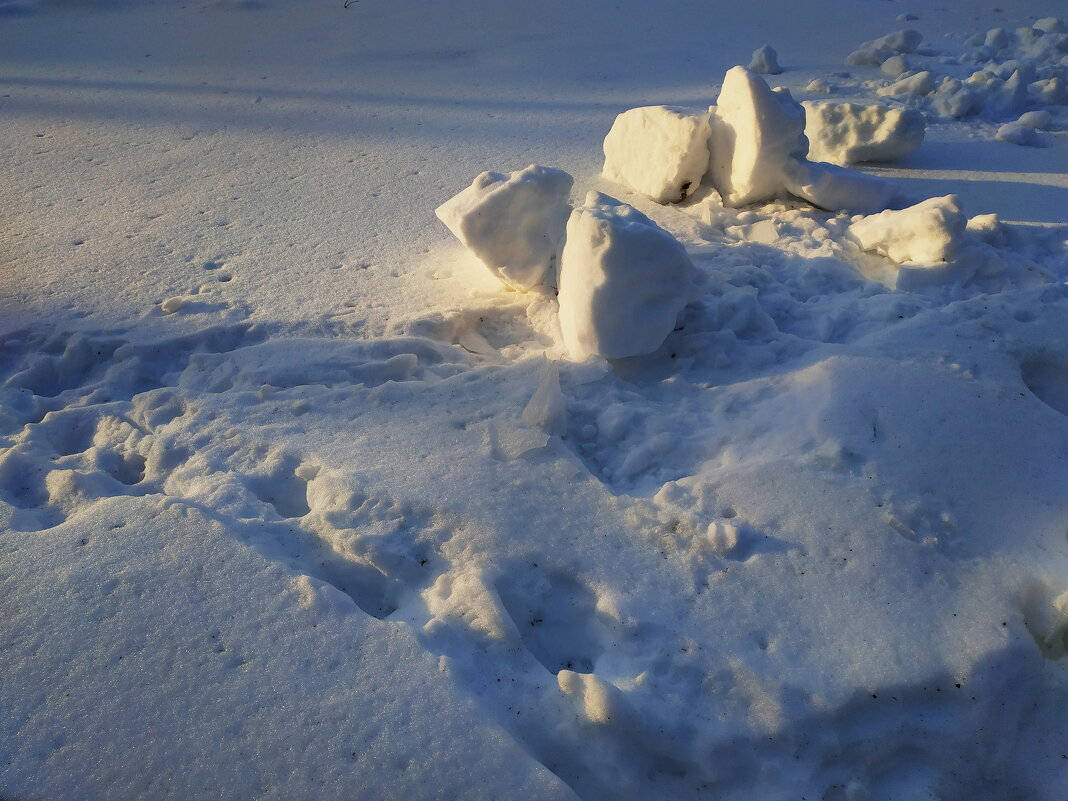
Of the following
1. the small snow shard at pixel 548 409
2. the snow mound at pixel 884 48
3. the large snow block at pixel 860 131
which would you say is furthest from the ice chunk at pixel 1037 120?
the small snow shard at pixel 548 409

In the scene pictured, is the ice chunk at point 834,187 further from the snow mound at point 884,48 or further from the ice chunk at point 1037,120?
the snow mound at point 884,48

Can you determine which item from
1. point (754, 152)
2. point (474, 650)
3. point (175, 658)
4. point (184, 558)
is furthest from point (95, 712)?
point (754, 152)

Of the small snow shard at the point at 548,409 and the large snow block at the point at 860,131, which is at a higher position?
the large snow block at the point at 860,131

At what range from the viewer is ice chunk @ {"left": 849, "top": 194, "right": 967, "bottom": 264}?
2004 millimetres

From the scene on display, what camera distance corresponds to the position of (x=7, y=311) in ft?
6.67

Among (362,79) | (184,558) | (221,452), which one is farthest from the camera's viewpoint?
(362,79)

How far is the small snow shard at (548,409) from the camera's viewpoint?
5.24 feet

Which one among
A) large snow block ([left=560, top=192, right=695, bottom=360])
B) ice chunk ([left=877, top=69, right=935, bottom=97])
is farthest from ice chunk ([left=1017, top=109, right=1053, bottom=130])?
large snow block ([left=560, top=192, right=695, bottom=360])

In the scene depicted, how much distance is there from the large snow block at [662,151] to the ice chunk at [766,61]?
128 cm

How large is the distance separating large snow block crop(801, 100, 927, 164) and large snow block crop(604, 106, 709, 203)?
48cm

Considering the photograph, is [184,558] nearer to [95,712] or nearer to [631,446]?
[95,712]

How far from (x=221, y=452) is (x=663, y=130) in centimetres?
161

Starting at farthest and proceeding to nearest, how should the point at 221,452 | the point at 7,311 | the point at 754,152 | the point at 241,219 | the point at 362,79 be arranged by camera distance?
the point at 362,79
the point at 241,219
the point at 754,152
the point at 7,311
the point at 221,452

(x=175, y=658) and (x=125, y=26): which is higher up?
(x=125, y=26)
